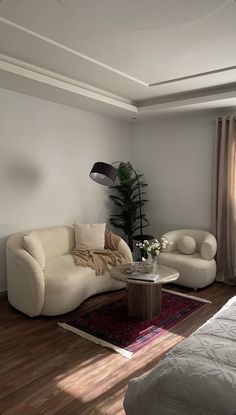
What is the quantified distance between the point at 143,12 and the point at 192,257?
314 centimetres

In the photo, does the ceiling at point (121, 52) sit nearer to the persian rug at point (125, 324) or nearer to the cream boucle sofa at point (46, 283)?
the cream boucle sofa at point (46, 283)

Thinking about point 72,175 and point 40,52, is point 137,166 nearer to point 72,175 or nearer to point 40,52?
point 72,175

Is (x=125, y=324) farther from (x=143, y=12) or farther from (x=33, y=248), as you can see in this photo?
(x=143, y=12)

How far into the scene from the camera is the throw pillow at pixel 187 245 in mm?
4527

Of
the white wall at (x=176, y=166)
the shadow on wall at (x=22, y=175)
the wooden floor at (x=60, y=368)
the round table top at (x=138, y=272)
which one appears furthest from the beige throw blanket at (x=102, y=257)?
the white wall at (x=176, y=166)

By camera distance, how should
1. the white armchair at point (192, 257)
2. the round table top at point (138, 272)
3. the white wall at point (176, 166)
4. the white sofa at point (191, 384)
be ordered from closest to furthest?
the white sofa at point (191, 384), the round table top at point (138, 272), the white armchair at point (192, 257), the white wall at point (176, 166)

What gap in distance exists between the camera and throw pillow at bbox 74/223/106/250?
14.2ft

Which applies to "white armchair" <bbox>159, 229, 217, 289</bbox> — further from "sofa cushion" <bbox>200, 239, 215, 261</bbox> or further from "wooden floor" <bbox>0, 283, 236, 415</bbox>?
"wooden floor" <bbox>0, 283, 236, 415</bbox>

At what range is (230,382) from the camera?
4.16 ft

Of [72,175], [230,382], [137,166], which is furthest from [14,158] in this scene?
[230,382]

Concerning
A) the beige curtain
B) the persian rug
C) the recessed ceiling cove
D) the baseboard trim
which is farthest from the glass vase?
the recessed ceiling cove

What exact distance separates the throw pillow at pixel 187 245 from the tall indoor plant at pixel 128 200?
85cm

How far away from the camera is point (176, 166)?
516 cm

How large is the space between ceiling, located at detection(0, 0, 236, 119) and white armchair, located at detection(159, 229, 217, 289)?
6.06 feet
